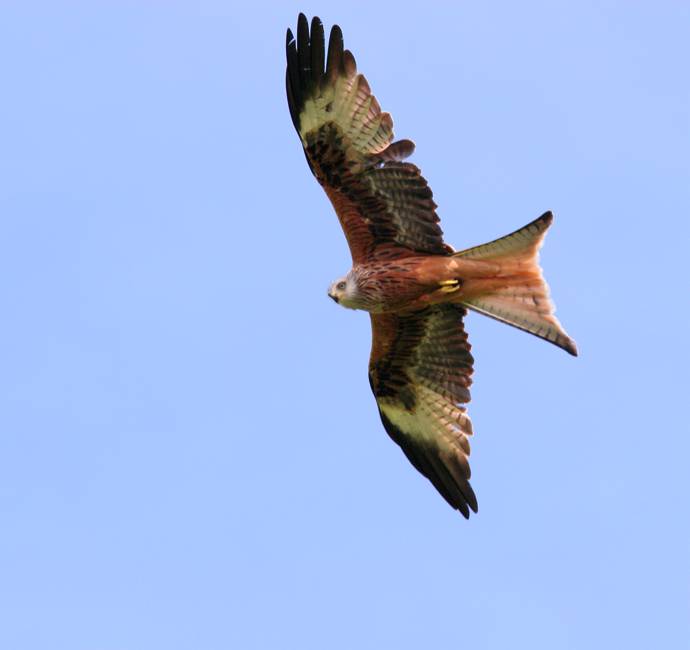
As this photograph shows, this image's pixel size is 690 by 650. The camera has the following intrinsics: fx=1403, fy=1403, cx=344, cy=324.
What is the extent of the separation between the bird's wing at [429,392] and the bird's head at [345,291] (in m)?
0.57

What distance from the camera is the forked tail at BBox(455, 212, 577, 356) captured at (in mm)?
12047

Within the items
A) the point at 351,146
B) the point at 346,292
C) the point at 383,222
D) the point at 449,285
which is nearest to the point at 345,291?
the point at 346,292

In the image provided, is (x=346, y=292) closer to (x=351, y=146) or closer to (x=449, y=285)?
(x=449, y=285)

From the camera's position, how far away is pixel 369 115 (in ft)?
40.0

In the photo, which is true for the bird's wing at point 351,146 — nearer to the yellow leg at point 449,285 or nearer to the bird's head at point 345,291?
the yellow leg at point 449,285

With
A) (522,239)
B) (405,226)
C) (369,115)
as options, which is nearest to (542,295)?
(522,239)

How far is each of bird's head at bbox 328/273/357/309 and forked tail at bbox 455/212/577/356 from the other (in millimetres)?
968

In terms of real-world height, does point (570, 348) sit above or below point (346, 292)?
below

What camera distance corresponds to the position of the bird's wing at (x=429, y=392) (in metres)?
12.9

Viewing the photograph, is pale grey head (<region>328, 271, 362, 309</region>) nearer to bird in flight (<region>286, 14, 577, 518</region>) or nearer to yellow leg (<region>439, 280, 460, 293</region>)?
bird in flight (<region>286, 14, 577, 518</region>)

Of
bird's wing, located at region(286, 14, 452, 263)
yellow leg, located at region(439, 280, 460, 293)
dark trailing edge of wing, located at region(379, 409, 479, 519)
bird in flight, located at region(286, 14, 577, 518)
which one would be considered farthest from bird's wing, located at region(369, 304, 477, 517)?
bird's wing, located at region(286, 14, 452, 263)

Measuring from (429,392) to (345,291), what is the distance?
1.62 metres

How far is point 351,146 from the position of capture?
12203 mm

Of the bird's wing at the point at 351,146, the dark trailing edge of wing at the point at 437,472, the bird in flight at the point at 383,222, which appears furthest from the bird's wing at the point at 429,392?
the bird's wing at the point at 351,146
